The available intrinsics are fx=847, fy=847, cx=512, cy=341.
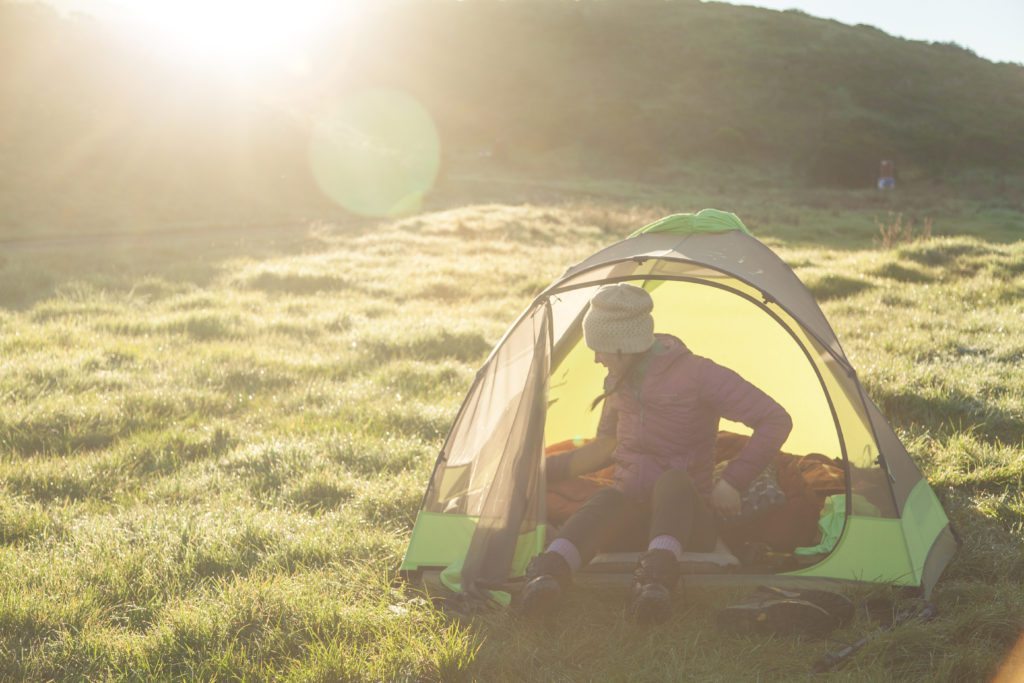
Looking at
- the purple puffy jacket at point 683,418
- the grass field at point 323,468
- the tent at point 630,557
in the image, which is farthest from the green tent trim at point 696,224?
the grass field at point 323,468

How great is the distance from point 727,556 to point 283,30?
93402mm

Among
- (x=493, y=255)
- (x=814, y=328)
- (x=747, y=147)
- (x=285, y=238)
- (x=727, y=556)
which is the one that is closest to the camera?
(x=727, y=556)

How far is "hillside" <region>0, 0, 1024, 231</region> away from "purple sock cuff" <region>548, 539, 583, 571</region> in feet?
67.2

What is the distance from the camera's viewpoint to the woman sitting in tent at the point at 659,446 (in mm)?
3924

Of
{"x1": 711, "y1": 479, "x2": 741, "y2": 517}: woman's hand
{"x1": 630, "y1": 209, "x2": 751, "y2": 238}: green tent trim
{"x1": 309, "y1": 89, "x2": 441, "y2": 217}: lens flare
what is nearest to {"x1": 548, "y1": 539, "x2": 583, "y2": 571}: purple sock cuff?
{"x1": 711, "y1": 479, "x2": 741, "y2": 517}: woman's hand

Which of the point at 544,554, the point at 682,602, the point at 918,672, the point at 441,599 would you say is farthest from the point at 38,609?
the point at 918,672

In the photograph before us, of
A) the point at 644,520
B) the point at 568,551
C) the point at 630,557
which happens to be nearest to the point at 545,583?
the point at 568,551

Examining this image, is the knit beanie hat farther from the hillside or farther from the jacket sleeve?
the hillside

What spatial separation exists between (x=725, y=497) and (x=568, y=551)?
856mm

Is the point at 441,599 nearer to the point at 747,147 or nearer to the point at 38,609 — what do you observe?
the point at 38,609

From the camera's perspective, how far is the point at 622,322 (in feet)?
A: 14.0

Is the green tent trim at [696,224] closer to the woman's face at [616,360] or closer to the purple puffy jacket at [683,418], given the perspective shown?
the purple puffy jacket at [683,418]

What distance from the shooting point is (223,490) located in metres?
5.37

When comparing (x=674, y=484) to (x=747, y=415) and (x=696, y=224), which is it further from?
(x=696, y=224)
